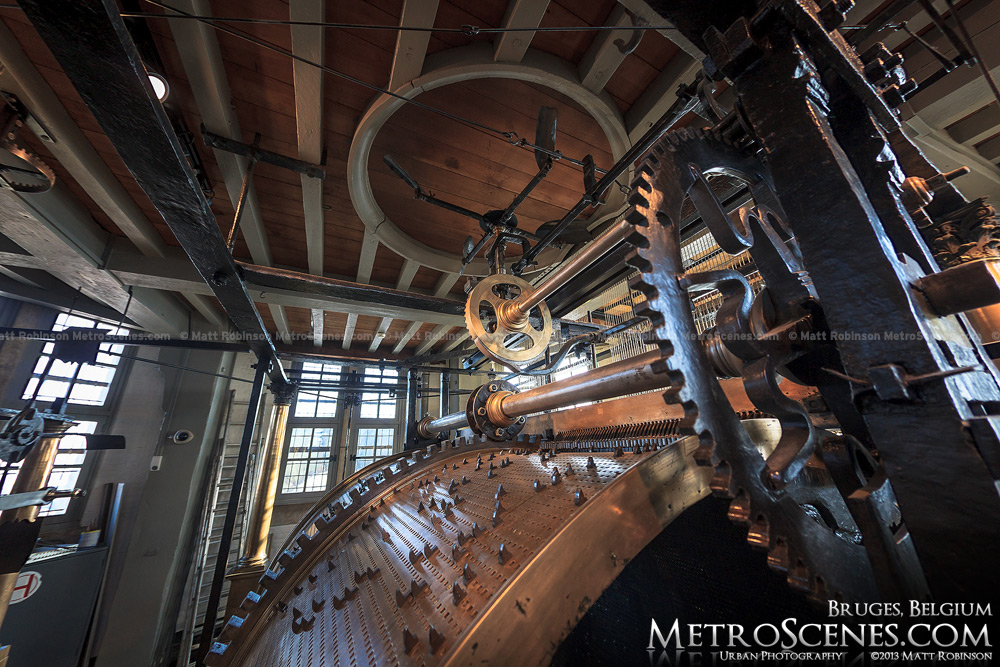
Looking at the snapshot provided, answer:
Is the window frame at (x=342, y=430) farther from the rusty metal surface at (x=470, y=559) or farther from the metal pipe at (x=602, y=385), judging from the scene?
the metal pipe at (x=602, y=385)

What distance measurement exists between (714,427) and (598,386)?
458 millimetres

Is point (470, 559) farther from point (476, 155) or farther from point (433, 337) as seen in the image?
point (433, 337)

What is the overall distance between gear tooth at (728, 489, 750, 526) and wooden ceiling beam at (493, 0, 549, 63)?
2421 mm

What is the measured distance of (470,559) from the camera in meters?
1.09

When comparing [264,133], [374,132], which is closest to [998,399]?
[374,132]

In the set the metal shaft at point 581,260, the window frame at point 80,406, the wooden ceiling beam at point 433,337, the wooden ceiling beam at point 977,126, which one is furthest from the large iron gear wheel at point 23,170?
the wooden ceiling beam at point 977,126

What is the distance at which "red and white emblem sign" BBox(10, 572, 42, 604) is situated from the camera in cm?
445

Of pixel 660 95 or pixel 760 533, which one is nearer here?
pixel 760 533

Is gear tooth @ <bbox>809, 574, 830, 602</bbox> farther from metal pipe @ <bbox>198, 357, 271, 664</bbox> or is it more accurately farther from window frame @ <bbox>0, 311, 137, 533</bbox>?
window frame @ <bbox>0, 311, 137, 533</bbox>

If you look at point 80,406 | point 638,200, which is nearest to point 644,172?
point 638,200

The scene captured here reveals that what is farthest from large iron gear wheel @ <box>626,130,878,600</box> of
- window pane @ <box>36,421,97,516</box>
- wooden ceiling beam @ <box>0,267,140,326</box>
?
window pane @ <box>36,421,97,516</box>

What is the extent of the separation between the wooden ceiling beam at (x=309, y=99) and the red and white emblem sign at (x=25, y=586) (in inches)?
235

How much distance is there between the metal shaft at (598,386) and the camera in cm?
88

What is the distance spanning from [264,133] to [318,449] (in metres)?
9.18
